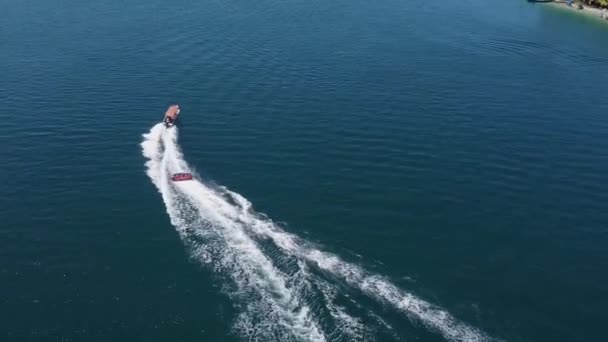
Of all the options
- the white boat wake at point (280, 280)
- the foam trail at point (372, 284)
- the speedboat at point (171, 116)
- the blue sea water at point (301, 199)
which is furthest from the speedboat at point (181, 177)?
the speedboat at point (171, 116)

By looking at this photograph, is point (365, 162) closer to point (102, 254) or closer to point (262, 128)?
point (262, 128)

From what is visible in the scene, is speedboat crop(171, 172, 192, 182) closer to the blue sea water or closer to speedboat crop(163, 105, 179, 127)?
the blue sea water

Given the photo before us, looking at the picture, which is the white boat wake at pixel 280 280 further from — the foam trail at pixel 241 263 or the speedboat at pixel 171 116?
the speedboat at pixel 171 116

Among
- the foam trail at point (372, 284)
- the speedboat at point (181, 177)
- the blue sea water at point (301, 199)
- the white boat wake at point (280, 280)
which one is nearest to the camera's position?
the white boat wake at point (280, 280)

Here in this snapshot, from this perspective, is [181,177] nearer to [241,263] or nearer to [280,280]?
[241,263]

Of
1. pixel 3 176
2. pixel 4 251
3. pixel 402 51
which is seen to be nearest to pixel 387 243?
pixel 4 251

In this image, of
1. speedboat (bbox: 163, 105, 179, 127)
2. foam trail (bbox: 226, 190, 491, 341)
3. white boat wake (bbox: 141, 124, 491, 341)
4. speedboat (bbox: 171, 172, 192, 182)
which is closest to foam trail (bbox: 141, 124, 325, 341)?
white boat wake (bbox: 141, 124, 491, 341)
